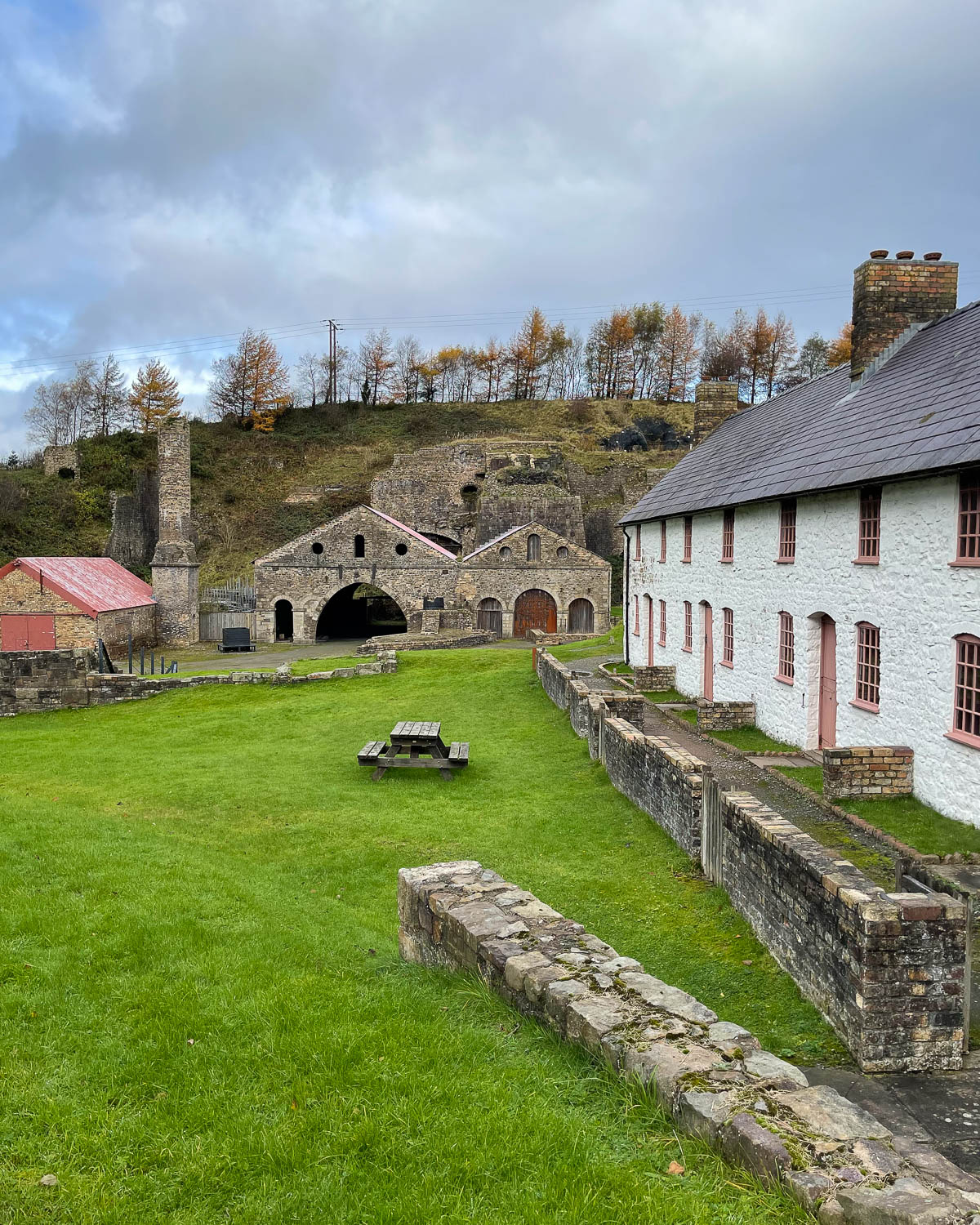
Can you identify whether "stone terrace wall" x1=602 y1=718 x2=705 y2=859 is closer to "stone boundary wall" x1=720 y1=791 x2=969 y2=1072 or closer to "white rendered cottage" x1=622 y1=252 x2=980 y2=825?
"stone boundary wall" x1=720 y1=791 x2=969 y2=1072

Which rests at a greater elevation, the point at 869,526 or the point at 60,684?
the point at 869,526

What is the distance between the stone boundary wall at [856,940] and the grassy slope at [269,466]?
46190mm

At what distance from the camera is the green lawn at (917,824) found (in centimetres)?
955

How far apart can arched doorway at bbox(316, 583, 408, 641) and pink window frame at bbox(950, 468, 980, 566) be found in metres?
32.9

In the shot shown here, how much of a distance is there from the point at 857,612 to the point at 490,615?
92.3 feet

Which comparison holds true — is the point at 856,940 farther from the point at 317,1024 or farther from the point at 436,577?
the point at 436,577

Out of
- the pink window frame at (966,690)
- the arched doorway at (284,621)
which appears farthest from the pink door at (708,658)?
the arched doorway at (284,621)

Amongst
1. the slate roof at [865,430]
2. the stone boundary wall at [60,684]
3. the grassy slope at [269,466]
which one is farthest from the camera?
the grassy slope at [269,466]

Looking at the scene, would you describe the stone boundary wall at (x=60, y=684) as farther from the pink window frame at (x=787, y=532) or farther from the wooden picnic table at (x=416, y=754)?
the pink window frame at (x=787, y=532)

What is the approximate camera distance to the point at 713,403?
91.6 feet

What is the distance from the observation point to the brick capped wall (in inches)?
887

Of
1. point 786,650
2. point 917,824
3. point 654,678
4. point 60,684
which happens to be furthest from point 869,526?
point 60,684

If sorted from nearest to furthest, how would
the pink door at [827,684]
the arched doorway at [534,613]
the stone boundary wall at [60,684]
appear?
the pink door at [827,684] → the stone boundary wall at [60,684] → the arched doorway at [534,613]

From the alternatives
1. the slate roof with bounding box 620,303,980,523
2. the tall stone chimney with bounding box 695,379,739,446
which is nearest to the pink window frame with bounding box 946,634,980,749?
the slate roof with bounding box 620,303,980,523
